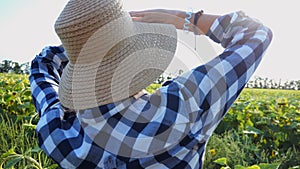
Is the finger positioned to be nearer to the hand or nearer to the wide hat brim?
the hand

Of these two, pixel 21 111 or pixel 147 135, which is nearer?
A: pixel 147 135

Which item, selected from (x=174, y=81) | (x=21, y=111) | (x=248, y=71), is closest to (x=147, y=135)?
(x=174, y=81)

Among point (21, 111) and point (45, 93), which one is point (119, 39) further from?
point (21, 111)

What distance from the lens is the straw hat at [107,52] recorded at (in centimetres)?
97

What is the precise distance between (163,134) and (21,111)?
7.44 ft

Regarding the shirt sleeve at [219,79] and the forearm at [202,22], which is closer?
the shirt sleeve at [219,79]

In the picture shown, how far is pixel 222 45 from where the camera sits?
1128 millimetres

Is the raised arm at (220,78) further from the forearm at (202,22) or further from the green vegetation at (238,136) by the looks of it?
the green vegetation at (238,136)

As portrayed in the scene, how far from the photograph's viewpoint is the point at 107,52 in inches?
38.6

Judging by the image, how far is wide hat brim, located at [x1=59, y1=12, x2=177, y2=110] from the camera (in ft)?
3.19

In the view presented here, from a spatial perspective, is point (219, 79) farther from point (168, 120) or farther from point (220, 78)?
point (168, 120)

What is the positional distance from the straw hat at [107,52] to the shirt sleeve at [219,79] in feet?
0.31

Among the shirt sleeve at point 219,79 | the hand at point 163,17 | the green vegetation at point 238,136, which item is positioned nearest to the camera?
the shirt sleeve at point 219,79

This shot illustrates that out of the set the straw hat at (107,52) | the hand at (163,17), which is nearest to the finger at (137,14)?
the hand at (163,17)
